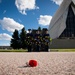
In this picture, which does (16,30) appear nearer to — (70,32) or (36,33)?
(70,32)

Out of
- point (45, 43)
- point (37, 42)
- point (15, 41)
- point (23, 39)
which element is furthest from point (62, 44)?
point (37, 42)

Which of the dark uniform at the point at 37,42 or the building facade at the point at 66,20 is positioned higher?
the building facade at the point at 66,20

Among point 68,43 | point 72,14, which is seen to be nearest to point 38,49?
point 68,43

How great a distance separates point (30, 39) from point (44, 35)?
2580 mm

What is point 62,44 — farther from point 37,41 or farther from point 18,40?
point 37,41

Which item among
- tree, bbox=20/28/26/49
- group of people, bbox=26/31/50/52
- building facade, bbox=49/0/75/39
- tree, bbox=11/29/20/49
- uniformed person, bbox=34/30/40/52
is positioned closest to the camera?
uniformed person, bbox=34/30/40/52

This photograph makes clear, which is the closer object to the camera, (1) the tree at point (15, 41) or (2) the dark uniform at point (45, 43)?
(2) the dark uniform at point (45, 43)

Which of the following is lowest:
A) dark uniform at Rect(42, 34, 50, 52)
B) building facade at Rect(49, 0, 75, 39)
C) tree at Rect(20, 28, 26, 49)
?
dark uniform at Rect(42, 34, 50, 52)

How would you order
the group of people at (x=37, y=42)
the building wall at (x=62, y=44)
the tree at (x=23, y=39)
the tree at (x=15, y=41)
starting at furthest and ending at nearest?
the tree at (x=15, y=41), the tree at (x=23, y=39), the building wall at (x=62, y=44), the group of people at (x=37, y=42)

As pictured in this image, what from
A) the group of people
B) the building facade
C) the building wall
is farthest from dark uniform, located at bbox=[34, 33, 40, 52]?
the building facade

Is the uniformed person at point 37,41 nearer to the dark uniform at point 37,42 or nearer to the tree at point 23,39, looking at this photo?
the dark uniform at point 37,42

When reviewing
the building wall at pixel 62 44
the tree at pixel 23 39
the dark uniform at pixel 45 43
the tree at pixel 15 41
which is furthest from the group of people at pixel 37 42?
the tree at pixel 15 41

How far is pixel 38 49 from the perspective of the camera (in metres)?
33.5

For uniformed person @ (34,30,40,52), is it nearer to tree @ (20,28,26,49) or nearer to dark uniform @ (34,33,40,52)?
dark uniform @ (34,33,40,52)
